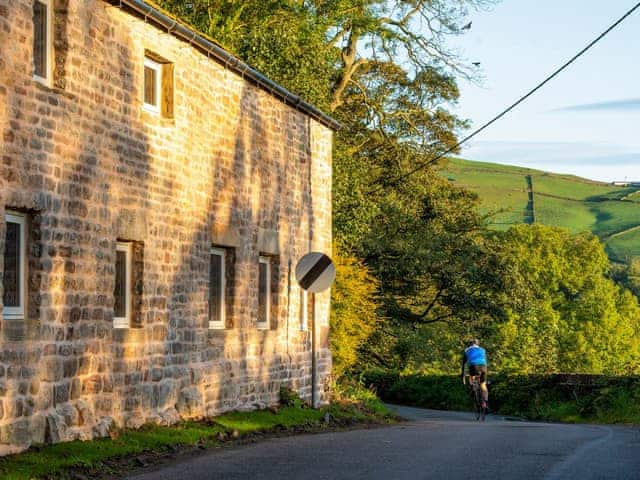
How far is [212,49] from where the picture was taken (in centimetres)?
1767

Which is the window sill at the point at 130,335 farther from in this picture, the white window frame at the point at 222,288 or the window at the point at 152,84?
the white window frame at the point at 222,288

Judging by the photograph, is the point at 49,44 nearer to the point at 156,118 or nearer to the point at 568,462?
the point at 156,118

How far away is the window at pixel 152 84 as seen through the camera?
1617 cm

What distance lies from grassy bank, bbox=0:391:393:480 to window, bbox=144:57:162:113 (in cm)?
449

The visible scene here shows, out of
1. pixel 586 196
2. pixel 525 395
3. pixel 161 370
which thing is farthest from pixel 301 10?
pixel 586 196

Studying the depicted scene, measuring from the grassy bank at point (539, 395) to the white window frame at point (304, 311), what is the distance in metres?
8.47

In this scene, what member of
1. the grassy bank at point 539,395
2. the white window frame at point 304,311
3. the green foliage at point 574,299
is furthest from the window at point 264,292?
the green foliage at point 574,299

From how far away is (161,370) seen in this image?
16047 mm

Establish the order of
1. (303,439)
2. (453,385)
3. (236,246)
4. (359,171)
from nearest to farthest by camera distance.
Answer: (303,439)
(236,246)
(359,171)
(453,385)

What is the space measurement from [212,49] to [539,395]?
61.9 feet

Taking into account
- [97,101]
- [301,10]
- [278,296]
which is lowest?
[278,296]

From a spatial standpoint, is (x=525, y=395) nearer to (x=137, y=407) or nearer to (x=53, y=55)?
(x=137, y=407)

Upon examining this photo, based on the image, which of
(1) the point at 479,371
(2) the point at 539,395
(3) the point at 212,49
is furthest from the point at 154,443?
(2) the point at 539,395

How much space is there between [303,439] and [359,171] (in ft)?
69.1
